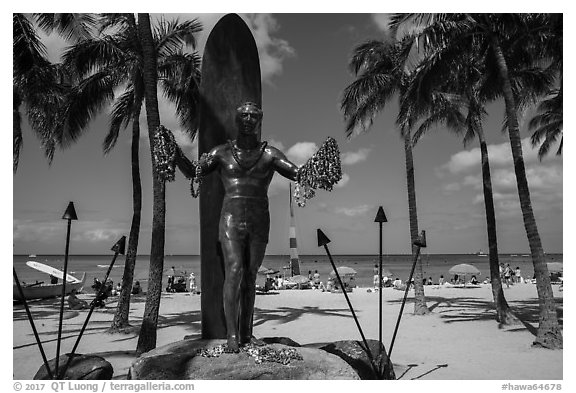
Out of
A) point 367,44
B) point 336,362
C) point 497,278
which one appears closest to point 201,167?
point 336,362

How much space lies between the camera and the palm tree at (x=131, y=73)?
11969mm

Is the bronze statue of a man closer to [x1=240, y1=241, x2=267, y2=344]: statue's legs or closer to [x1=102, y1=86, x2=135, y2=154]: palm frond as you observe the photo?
[x1=240, y1=241, x2=267, y2=344]: statue's legs

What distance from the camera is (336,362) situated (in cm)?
417

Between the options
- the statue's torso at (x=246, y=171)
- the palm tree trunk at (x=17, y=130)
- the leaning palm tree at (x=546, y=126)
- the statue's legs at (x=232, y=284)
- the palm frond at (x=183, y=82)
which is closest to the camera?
the statue's legs at (x=232, y=284)

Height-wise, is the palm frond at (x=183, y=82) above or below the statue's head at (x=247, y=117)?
above

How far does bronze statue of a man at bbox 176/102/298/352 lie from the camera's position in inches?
169

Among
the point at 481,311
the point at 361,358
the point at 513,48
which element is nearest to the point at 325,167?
the point at 361,358

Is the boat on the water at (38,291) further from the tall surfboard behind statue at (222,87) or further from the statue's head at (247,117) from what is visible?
the statue's head at (247,117)

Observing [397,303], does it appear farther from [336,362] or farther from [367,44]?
[336,362]

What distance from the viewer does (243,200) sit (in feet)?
14.5

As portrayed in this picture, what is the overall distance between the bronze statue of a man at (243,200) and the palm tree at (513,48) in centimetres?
684

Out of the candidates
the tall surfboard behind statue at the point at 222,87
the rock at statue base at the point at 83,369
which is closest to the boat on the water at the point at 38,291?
the rock at statue base at the point at 83,369
